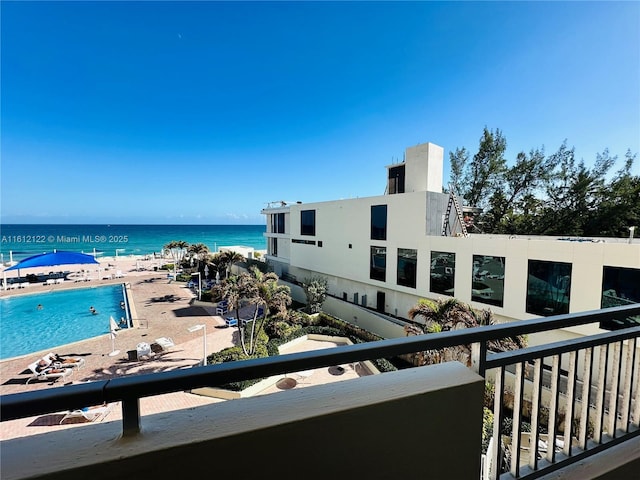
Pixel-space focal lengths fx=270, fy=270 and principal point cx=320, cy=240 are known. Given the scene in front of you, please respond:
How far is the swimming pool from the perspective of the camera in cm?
1231

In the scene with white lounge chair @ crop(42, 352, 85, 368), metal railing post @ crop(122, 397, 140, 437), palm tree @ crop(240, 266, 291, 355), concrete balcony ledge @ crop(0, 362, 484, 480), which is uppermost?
metal railing post @ crop(122, 397, 140, 437)

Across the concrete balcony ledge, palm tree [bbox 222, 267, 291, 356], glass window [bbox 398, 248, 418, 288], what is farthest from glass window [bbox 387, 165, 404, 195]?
the concrete balcony ledge

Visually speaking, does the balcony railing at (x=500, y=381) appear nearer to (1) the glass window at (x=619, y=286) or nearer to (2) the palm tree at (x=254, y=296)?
(1) the glass window at (x=619, y=286)

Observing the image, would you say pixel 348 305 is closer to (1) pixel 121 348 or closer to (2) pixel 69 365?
(1) pixel 121 348

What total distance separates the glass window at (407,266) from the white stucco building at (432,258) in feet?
0.16

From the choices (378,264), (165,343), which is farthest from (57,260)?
(378,264)

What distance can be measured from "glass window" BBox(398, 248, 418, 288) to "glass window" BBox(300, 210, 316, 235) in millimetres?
7076

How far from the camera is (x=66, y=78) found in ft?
35.5

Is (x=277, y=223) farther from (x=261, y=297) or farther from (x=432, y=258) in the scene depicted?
(x=432, y=258)

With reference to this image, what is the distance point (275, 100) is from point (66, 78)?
1036 cm

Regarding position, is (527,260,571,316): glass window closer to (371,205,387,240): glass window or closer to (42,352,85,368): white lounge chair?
(371,205,387,240): glass window

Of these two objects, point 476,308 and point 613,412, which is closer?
point 613,412

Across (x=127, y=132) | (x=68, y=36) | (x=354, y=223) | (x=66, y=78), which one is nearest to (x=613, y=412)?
(x=68, y=36)

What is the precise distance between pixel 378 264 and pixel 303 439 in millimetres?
14000
